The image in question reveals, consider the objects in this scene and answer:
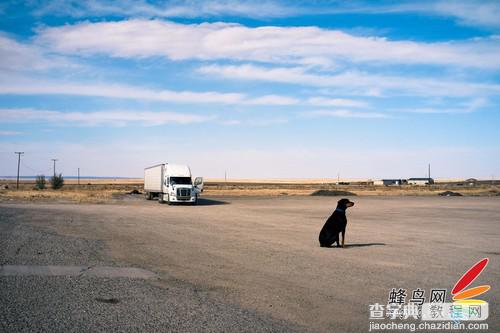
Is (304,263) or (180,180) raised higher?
(180,180)

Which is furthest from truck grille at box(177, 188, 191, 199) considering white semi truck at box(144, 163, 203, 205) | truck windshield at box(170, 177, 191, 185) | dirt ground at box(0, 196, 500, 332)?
dirt ground at box(0, 196, 500, 332)

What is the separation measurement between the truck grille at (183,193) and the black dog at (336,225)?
2914 cm

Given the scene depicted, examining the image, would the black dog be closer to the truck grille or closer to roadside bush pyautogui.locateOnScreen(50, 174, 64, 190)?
the truck grille

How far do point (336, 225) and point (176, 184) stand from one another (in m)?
30.1

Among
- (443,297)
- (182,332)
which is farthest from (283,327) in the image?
(443,297)

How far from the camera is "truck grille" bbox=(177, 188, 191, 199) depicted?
42719mm

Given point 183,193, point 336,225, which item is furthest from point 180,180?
point 336,225

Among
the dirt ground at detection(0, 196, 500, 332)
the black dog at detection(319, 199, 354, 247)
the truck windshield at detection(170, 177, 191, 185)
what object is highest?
the truck windshield at detection(170, 177, 191, 185)

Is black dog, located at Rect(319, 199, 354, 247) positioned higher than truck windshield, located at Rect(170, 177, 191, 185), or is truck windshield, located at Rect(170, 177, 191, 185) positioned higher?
truck windshield, located at Rect(170, 177, 191, 185)

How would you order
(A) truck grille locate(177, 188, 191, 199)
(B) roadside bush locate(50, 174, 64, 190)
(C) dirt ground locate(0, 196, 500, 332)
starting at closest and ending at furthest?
(C) dirt ground locate(0, 196, 500, 332) → (A) truck grille locate(177, 188, 191, 199) → (B) roadside bush locate(50, 174, 64, 190)

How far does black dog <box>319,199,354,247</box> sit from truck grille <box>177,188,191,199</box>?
29139 millimetres

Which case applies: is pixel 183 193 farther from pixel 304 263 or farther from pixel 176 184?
pixel 304 263

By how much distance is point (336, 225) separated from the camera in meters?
14.5

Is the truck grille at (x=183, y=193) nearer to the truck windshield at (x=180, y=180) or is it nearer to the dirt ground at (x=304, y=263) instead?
the truck windshield at (x=180, y=180)
